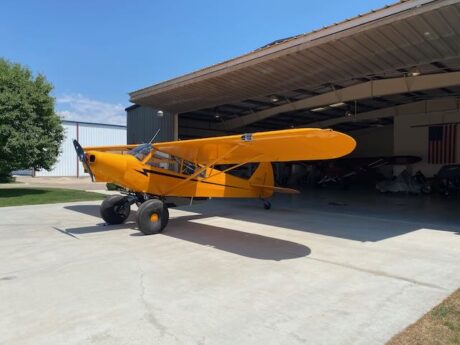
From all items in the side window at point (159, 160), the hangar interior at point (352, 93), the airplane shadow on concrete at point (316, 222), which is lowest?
the airplane shadow on concrete at point (316, 222)

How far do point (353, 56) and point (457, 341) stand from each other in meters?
8.37

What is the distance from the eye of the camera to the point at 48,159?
17.0 metres

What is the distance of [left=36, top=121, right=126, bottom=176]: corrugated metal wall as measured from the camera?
41438mm

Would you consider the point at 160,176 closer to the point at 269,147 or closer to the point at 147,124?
the point at 269,147

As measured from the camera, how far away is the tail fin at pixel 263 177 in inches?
483

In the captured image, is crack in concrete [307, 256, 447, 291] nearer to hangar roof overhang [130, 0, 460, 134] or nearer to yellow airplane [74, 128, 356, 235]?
yellow airplane [74, 128, 356, 235]

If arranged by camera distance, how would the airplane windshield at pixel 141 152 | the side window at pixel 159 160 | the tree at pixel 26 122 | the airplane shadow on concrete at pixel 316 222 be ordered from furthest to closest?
the tree at pixel 26 122 < the side window at pixel 159 160 < the airplane windshield at pixel 141 152 < the airplane shadow on concrete at pixel 316 222

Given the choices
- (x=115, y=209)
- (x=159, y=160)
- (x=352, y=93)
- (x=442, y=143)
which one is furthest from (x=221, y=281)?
(x=442, y=143)

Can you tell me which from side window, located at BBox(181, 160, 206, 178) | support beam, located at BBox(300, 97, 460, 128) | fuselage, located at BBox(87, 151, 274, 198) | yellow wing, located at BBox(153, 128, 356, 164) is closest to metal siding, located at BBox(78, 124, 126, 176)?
support beam, located at BBox(300, 97, 460, 128)

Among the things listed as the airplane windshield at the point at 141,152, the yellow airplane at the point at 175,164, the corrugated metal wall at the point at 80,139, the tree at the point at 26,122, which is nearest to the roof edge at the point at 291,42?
the yellow airplane at the point at 175,164

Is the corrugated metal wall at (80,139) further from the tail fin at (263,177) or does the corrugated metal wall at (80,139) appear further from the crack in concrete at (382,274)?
the crack in concrete at (382,274)

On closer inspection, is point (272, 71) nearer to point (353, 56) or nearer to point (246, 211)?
point (353, 56)

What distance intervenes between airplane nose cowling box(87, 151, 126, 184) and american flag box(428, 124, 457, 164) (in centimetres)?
2015

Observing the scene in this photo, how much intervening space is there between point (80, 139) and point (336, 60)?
39413mm
